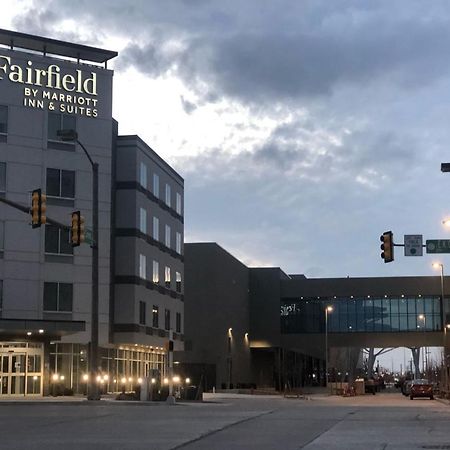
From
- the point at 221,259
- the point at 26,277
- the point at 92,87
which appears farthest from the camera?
the point at 221,259

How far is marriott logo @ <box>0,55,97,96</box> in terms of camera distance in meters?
56.1

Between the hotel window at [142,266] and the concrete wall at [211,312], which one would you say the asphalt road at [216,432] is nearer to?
the hotel window at [142,266]

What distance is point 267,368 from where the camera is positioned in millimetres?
105188

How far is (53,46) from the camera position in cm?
5975

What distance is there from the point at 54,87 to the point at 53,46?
4056 mm

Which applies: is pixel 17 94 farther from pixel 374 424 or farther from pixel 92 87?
pixel 374 424

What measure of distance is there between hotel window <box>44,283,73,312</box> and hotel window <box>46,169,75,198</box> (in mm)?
6052

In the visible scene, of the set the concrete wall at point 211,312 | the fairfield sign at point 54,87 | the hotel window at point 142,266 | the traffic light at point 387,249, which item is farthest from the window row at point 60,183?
the traffic light at point 387,249

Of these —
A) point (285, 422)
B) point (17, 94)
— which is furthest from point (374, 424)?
point (17, 94)

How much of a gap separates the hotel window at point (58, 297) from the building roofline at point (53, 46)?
52.8 ft

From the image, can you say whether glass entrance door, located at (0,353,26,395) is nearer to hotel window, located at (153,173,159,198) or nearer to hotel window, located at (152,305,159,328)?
hotel window, located at (152,305,159,328)

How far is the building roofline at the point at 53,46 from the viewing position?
57938mm

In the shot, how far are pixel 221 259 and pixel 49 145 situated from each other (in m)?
35.9

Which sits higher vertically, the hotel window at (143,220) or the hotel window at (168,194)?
the hotel window at (168,194)
